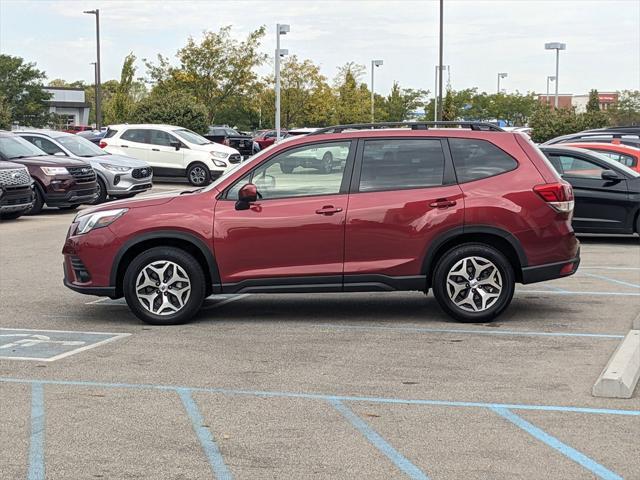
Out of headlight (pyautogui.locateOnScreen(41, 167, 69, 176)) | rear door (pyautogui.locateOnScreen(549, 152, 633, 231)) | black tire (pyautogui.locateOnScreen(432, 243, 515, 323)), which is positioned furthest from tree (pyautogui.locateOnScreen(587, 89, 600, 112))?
black tire (pyautogui.locateOnScreen(432, 243, 515, 323))

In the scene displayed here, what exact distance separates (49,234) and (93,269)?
847 centimetres

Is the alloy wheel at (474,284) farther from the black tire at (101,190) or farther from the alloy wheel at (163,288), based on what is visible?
the black tire at (101,190)

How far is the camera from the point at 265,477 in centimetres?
500

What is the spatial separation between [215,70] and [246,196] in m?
39.5

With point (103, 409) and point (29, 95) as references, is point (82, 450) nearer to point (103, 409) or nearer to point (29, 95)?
point (103, 409)

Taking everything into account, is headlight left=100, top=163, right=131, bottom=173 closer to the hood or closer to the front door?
the hood

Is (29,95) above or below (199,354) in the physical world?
above

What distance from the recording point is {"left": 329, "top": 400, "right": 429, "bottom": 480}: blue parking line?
16.6 feet

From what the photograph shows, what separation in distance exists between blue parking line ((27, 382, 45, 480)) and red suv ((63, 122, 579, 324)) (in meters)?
2.29

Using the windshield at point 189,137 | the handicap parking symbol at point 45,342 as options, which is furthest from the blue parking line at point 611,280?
the windshield at point 189,137

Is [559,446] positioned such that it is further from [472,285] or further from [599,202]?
[599,202]

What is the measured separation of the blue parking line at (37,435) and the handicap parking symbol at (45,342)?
0.98m

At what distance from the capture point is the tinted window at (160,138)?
1143 inches

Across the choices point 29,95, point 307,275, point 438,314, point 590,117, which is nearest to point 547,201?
point 438,314
